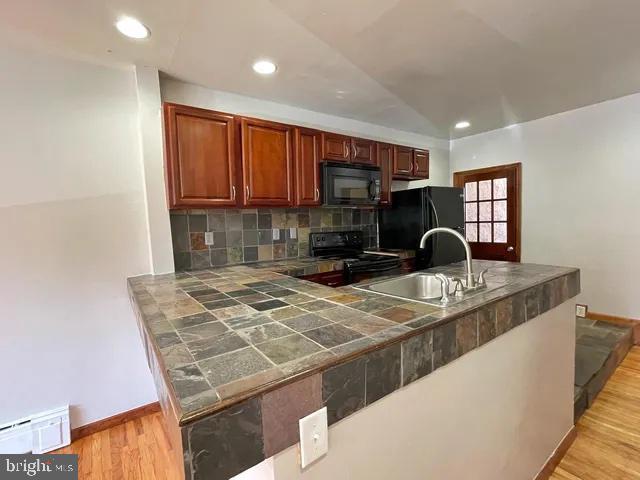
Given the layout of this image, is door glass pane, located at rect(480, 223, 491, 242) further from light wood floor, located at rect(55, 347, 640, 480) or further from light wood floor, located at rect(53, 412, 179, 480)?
light wood floor, located at rect(53, 412, 179, 480)

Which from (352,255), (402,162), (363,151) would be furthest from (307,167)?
(402,162)

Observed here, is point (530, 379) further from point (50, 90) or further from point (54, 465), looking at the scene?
point (50, 90)

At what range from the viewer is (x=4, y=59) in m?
1.73

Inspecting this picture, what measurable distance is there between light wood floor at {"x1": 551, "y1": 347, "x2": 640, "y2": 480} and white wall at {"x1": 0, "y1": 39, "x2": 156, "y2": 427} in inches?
109

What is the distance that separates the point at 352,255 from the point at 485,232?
7.51 ft

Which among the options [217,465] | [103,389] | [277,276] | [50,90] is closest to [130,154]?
[50,90]

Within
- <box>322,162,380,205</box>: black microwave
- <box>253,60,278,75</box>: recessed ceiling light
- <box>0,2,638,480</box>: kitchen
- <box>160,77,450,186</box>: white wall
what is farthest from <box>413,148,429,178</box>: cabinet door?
<box>253,60,278,75</box>: recessed ceiling light

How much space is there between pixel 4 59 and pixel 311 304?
231 cm

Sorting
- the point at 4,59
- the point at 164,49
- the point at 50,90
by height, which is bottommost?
the point at 50,90

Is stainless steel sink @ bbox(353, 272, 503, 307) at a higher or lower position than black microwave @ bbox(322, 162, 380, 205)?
lower

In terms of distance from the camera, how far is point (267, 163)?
248 cm

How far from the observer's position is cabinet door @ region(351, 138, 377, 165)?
2990 millimetres

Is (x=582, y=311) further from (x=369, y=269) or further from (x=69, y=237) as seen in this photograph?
(x=69, y=237)

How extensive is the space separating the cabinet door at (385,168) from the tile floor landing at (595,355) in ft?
7.18
